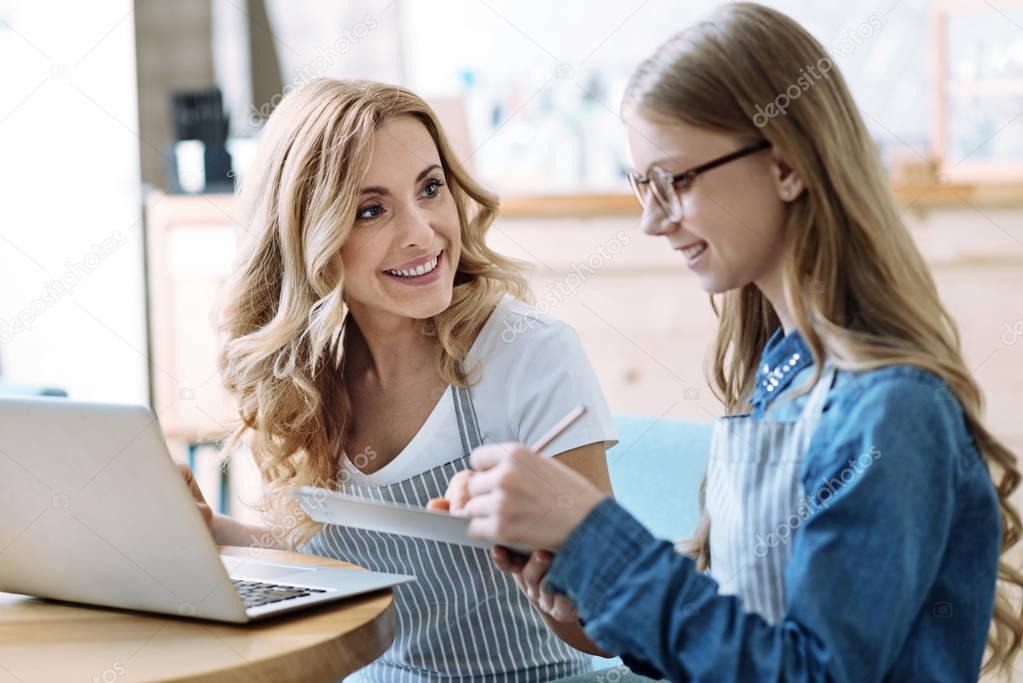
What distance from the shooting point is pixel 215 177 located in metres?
3.33

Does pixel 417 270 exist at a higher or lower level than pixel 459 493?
higher

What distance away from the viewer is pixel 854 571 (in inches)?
33.6

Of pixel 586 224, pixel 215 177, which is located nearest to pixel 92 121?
pixel 215 177

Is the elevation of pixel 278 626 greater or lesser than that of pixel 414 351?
lesser

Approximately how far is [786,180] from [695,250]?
10 cm

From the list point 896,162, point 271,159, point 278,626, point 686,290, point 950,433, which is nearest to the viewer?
point 950,433

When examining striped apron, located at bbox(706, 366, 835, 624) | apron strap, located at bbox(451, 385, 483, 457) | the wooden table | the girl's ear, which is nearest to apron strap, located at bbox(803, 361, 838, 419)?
striped apron, located at bbox(706, 366, 835, 624)

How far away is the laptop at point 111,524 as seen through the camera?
974 millimetres

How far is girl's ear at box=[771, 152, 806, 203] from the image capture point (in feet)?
3.16

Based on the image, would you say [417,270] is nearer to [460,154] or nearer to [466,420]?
[466,420]

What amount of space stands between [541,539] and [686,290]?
1.94 metres

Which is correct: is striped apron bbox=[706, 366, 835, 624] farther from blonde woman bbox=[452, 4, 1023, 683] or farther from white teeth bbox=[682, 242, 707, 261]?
white teeth bbox=[682, 242, 707, 261]

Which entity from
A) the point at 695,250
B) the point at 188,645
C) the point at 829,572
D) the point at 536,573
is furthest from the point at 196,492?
the point at 829,572

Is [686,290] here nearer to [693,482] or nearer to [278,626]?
[693,482]
